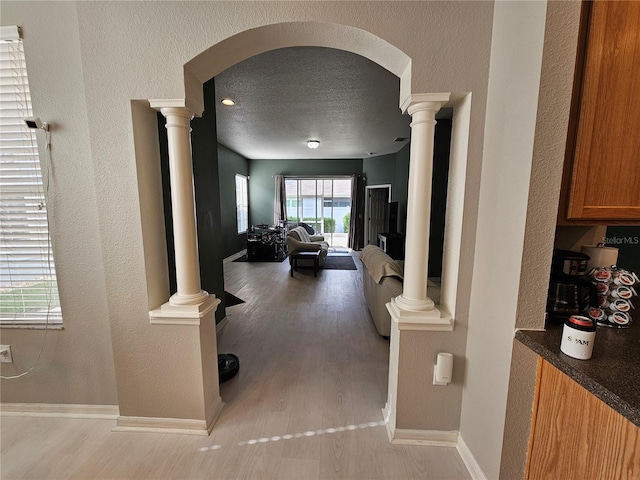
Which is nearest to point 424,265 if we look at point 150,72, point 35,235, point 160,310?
point 160,310

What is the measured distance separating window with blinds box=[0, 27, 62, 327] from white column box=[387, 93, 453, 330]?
7.07 ft

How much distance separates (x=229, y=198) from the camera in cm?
661

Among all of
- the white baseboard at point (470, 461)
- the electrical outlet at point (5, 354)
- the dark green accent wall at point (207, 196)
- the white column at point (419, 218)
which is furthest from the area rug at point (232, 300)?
the white baseboard at point (470, 461)

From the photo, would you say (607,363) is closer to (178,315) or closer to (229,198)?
(178,315)

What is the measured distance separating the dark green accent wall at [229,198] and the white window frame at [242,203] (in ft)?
0.75

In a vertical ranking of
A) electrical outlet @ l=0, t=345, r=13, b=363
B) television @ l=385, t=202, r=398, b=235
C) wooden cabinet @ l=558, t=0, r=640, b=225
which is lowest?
electrical outlet @ l=0, t=345, r=13, b=363

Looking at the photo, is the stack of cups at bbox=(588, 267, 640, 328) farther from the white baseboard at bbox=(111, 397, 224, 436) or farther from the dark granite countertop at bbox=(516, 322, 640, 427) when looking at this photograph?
the white baseboard at bbox=(111, 397, 224, 436)

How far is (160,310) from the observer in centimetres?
155

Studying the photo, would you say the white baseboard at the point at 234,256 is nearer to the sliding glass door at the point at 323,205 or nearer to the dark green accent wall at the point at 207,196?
the sliding glass door at the point at 323,205

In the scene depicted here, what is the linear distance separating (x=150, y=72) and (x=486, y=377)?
231cm

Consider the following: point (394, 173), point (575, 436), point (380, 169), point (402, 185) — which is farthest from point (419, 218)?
point (380, 169)

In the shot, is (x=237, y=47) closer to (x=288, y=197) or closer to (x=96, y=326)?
Result: (x=96, y=326)

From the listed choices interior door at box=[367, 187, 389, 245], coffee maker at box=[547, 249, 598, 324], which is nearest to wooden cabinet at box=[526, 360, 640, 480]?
coffee maker at box=[547, 249, 598, 324]

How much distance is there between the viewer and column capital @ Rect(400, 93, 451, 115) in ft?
4.36
